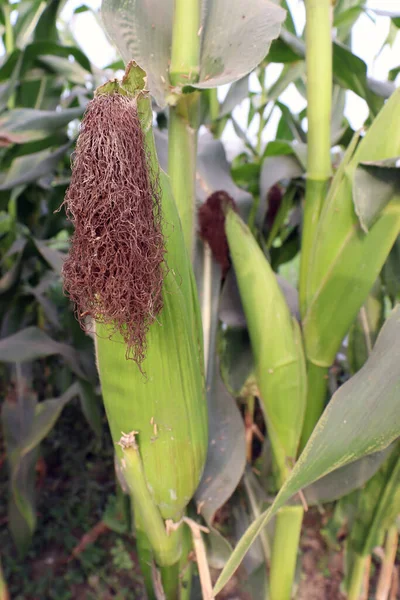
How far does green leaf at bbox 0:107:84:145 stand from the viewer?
732 mm

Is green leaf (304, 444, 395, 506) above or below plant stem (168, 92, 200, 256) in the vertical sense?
below

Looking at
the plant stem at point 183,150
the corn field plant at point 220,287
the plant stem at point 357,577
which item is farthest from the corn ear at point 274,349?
the plant stem at point 357,577

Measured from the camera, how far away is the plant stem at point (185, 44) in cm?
42

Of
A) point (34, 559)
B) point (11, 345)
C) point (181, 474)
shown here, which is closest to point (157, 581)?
point (181, 474)

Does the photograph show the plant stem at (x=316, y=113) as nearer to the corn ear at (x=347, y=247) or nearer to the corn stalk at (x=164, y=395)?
the corn ear at (x=347, y=247)

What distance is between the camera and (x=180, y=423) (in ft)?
1.39

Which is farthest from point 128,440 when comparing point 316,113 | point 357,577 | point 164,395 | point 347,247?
point 357,577

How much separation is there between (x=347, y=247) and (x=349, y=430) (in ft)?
0.65

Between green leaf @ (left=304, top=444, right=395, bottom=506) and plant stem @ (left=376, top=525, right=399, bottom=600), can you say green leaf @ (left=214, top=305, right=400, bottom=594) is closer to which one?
green leaf @ (left=304, top=444, right=395, bottom=506)

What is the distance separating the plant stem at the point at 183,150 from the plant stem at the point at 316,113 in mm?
148

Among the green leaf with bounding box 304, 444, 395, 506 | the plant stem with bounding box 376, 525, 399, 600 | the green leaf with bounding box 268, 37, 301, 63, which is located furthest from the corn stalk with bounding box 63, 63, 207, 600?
the plant stem with bounding box 376, 525, 399, 600

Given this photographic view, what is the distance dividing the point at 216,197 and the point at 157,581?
20.4 inches

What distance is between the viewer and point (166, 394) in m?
0.40

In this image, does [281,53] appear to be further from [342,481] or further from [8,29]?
[8,29]
